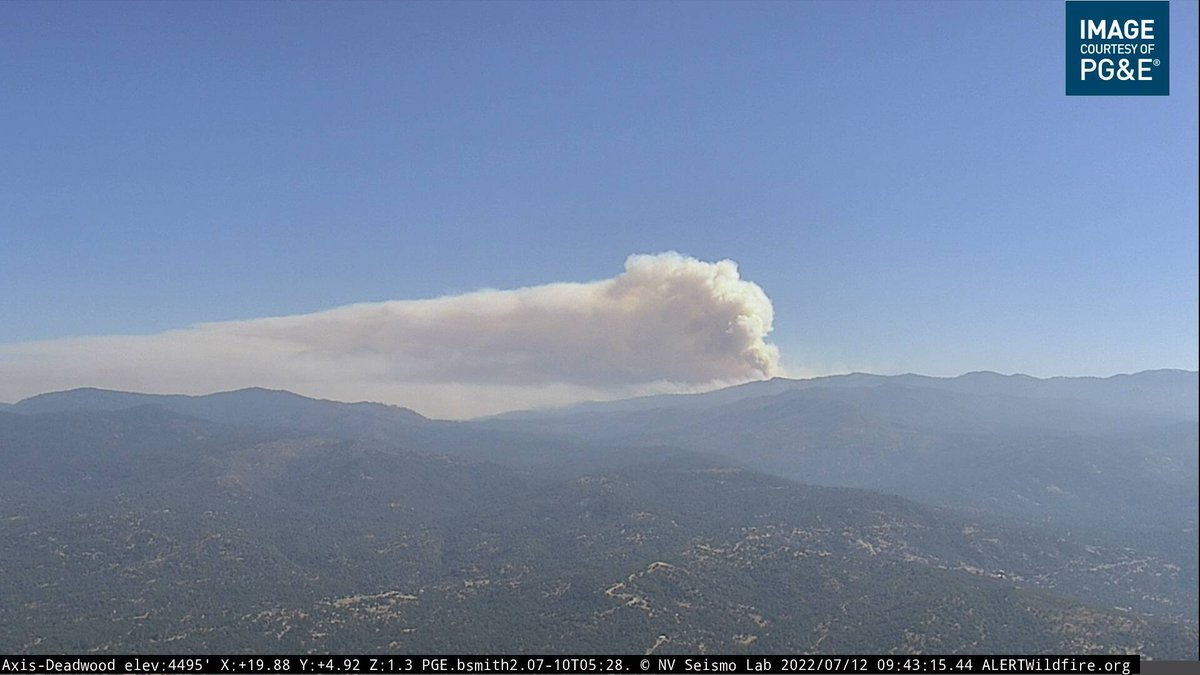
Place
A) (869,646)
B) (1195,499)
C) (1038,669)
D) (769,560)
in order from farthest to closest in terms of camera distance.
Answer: (769,560), (869,646), (1038,669), (1195,499)

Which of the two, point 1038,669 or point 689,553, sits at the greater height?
point 1038,669

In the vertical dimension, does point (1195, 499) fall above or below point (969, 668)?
above

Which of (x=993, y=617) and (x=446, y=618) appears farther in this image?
(x=446, y=618)

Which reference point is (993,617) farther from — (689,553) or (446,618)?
(446,618)

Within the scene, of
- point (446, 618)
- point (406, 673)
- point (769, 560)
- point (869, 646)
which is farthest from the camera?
point (769, 560)

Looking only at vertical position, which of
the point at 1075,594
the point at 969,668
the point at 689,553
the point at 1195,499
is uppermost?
the point at 1195,499

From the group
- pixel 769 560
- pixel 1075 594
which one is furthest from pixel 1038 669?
pixel 1075 594

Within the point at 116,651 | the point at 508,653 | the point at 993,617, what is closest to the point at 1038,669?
the point at 993,617

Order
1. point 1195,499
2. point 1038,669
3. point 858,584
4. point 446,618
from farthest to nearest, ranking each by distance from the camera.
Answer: point 858,584, point 446,618, point 1038,669, point 1195,499

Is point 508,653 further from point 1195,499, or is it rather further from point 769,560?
point 1195,499
